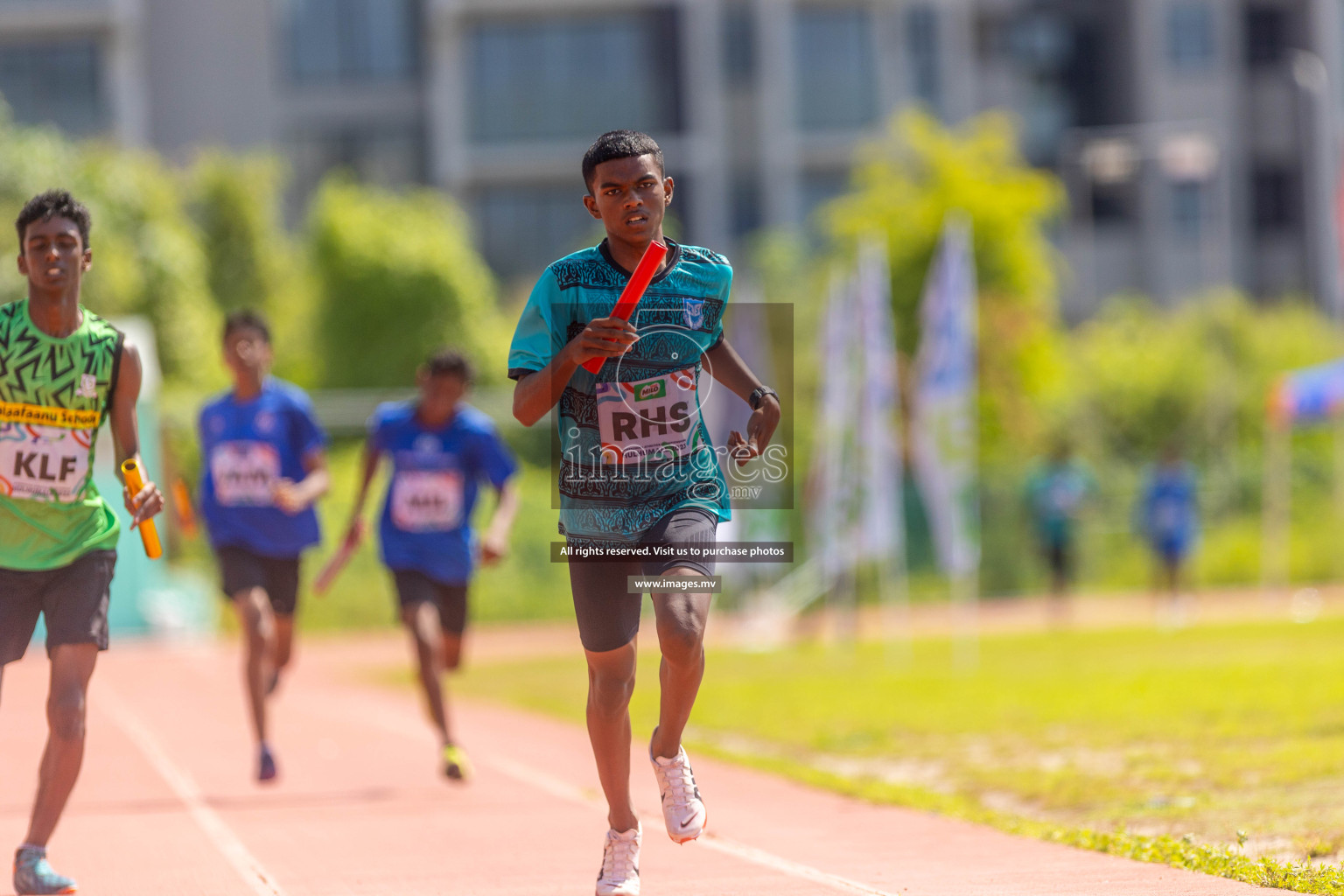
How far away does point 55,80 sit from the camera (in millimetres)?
42000

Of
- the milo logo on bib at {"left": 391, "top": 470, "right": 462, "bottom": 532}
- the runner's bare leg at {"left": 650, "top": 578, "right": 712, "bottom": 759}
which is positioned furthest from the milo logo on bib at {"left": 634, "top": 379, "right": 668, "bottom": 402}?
the milo logo on bib at {"left": 391, "top": 470, "right": 462, "bottom": 532}

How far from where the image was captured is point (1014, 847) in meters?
6.42

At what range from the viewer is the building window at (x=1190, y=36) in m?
46.3

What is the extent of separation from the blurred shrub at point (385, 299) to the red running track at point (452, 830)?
21.7 m

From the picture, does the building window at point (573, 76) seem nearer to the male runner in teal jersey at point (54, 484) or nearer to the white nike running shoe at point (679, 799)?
the male runner in teal jersey at point (54, 484)

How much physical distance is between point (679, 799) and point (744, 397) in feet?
4.18

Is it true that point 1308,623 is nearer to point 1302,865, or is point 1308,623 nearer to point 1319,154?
point 1302,865

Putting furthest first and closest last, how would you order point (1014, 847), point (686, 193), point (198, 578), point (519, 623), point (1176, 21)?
point (1176, 21)
point (686, 193)
point (519, 623)
point (198, 578)
point (1014, 847)

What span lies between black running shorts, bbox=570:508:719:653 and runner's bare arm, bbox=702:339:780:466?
0.29 meters

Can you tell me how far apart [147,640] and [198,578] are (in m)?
1.88

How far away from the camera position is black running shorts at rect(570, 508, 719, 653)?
16.5 feet

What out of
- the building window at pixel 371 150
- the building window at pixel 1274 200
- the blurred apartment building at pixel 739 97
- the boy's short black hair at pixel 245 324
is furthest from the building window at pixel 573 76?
the boy's short black hair at pixel 245 324

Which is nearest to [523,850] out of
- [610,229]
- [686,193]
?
[610,229]

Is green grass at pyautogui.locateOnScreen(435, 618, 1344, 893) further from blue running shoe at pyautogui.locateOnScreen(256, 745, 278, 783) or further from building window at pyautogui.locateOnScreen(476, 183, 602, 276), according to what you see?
building window at pyautogui.locateOnScreen(476, 183, 602, 276)
